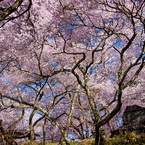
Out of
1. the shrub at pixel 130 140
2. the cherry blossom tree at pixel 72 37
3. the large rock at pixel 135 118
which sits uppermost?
the cherry blossom tree at pixel 72 37

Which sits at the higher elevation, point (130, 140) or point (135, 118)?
point (135, 118)

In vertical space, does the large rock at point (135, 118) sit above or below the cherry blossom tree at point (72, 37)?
below

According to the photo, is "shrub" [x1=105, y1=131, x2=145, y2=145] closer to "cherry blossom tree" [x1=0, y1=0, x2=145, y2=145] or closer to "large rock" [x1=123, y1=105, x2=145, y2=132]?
"cherry blossom tree" [x1=0, y1=0, x2=145, y2=145]

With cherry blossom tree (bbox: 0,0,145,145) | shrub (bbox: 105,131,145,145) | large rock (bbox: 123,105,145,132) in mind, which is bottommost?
shrub (bbox: 105,131,145,145)

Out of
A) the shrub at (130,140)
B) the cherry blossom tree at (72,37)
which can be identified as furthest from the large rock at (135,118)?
the shrub at (130,140)

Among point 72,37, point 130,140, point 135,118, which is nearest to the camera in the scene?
point 130,140

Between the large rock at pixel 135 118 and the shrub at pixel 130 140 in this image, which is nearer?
the shrub at pixel 130 140

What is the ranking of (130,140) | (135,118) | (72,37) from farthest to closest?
(135,118), (72,37), (130,140)

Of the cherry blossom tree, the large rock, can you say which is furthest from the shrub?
the large rock

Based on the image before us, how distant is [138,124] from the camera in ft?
37.7

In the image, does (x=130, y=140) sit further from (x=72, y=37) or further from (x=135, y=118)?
(x=72, y=37)

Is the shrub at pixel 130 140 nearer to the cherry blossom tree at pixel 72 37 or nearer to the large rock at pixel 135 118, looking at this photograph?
the cherry blossom tree at pixel 72 37

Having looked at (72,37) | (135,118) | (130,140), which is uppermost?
(72,37)

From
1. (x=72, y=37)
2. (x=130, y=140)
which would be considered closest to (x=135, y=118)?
(x=130, y=140)
